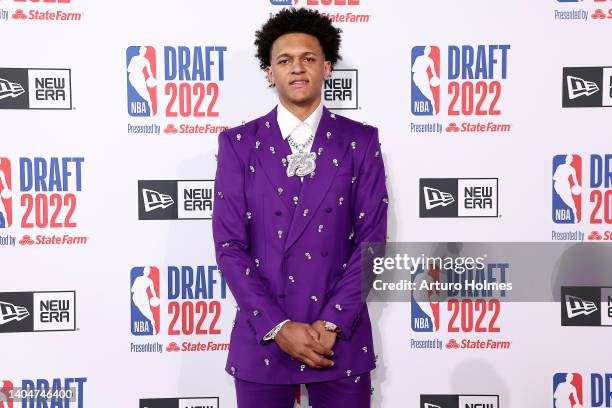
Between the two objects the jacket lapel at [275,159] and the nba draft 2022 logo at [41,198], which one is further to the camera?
the nba draft 2022 logo at [41,198]

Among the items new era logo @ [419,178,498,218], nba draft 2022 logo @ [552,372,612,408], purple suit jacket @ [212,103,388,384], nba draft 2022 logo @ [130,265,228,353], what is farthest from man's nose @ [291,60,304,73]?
nba draft 2022 logo @ [552,372,612,408]

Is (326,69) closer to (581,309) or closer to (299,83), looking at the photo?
(299,83)

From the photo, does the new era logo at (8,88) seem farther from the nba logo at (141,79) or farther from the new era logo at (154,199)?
the new era logo at (154,199)

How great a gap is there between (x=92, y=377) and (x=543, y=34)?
236cm

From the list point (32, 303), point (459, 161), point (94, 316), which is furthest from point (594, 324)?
point (32, 303)

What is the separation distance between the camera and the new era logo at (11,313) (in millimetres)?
2756

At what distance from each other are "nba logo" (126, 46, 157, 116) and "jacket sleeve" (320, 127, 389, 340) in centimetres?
98

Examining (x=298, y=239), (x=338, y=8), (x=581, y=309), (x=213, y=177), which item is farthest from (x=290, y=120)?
(x=581, y=309)

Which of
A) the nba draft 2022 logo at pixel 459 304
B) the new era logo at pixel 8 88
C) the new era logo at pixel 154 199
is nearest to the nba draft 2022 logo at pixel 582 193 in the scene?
the nba draft 2022 logo at pixel 459 304

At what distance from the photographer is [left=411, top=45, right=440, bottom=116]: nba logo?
2797mm

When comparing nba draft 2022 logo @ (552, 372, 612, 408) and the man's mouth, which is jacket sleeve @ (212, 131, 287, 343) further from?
nba draft 2022 logo @ (552, 372, 612, 408)

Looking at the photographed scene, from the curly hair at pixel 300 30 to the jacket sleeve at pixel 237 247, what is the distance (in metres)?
0.38

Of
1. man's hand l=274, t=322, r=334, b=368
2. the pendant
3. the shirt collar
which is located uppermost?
the shirt collar

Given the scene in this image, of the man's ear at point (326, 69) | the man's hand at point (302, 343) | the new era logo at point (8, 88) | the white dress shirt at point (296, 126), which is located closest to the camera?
the man's hand at point (302, 343)
